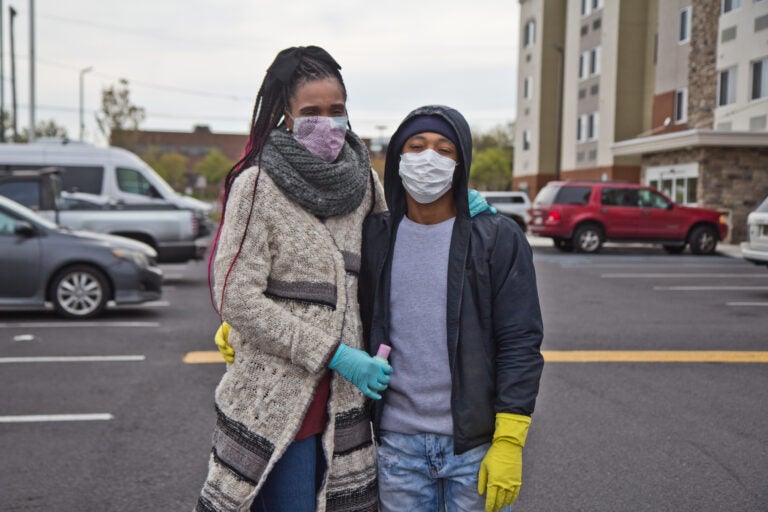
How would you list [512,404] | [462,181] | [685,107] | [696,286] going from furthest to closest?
1. [685,107]
2. [696,286]
3. [462,181]
4. [512,404]

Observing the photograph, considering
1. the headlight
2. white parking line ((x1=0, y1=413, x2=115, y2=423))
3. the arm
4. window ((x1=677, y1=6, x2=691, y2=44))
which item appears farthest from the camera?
window ((x1=677, y1=6, x2=691, y2=44))

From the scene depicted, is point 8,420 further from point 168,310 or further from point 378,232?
point 168,310

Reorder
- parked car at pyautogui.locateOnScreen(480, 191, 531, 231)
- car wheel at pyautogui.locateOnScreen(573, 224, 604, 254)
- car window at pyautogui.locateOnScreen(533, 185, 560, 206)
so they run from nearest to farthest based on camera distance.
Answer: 1. car wheel at pyautogui.locateOnScreen(573, 224, 604, 254)
2. car window at pyautogui.locateOnScreen(533, 185, 560, 206)
3. parked car at pyautogui.locateOnScreen(480, 191, 531, 231)

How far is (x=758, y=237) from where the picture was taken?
12.0m

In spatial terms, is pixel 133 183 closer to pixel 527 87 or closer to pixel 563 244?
pixel 563 244

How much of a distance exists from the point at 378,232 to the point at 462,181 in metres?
0.29

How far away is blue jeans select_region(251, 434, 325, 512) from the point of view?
216cm

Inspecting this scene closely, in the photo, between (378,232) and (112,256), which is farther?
(112,256)

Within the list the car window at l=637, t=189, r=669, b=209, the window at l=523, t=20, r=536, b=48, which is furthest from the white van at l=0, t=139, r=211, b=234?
the window at l=523, t=20, r=536, b=48

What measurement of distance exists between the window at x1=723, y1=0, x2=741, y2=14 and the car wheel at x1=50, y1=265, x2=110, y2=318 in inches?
913

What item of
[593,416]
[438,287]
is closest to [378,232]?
[438,287]

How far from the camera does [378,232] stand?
2287mm

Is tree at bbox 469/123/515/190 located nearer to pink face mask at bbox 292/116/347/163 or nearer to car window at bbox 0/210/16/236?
car window at bbox 0/210/16/236

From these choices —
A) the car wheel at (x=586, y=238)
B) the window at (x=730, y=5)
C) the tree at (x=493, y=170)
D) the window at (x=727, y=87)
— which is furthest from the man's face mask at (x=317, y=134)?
the tree at (x=493, y=170)
